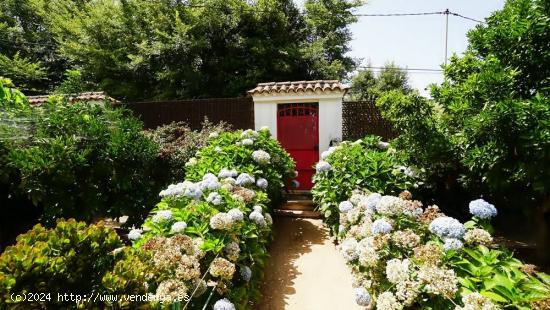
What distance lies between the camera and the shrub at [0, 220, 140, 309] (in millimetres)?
1375

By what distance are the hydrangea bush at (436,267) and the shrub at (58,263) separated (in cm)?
184

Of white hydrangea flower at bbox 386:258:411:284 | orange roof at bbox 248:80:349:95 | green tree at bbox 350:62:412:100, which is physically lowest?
white hydrangea flower at bbox 386:258:411:284

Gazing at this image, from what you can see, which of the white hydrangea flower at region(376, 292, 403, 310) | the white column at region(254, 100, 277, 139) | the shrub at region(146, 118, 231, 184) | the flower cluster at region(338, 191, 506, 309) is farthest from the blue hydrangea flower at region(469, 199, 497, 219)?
the white column at region(254, 100, 277, 139)

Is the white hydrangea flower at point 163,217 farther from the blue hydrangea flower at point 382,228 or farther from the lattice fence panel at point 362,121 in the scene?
the lattice fence panel at point 362,121

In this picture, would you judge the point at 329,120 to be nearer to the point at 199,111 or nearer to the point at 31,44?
the point at 199,111

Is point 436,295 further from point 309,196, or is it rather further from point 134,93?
point 134,93

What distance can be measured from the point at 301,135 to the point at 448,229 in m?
5.45

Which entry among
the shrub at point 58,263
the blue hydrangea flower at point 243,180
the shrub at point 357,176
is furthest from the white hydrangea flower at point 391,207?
the shrub at point 58,263

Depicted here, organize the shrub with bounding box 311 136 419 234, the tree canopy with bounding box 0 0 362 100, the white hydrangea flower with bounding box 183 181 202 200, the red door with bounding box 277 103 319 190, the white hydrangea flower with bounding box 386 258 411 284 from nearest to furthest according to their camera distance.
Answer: the white hydrangea flower with bounding box 386 258 411 284
the white hydrangea flower with bounding box 183 181 202 200
the shrub with bounding box 311 136 419 234
the red door with bounding box 277 103 319 190
the tree canopy with bounding box 0 0 362 100

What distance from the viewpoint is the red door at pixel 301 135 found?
25.2 ft

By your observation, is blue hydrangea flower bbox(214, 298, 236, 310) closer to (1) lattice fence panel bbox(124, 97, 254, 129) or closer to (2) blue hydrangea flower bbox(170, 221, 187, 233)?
(2) blue hydrangea flower bbox(170, 221, 187, 233)

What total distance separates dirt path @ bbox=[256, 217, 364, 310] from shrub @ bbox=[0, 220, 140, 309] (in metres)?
2.16

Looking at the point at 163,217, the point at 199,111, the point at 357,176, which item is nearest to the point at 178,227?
the point at 163,217

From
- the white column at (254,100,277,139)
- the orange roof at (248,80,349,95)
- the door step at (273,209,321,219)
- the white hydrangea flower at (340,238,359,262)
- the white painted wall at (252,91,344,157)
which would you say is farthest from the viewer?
the white column at (254,100,277,139)
